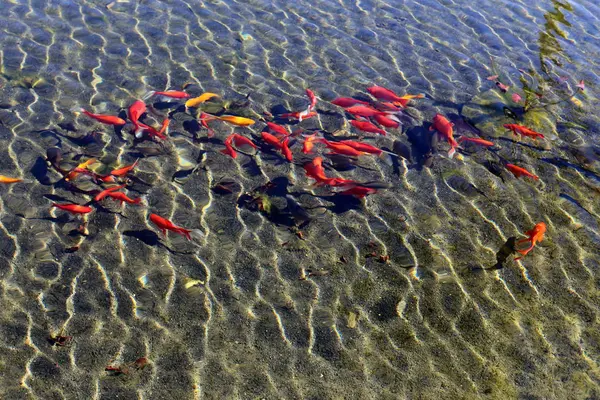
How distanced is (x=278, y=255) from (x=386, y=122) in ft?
8.28

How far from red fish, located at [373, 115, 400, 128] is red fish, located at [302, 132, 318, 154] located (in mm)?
871

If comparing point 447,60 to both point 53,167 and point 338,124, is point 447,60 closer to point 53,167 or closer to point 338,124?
point 338,124

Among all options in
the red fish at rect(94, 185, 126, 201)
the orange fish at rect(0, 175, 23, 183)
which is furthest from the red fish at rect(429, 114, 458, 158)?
the orange fish at rect(0, 175, 23, 183)

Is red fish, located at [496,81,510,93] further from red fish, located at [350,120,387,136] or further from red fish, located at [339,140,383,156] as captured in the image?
red fish, located at [339,140,383,156]

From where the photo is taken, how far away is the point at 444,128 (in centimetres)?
672

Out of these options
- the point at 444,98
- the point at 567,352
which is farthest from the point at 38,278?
the point at 444,98

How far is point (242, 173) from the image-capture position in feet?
19.2

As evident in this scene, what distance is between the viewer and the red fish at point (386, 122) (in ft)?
22.2

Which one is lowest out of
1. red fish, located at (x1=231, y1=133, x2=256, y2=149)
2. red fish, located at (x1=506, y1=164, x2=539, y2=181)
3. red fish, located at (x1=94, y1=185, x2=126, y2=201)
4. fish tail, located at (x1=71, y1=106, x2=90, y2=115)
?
fish tail, located at (x1=71, y1=106, x2=90, y2=115)

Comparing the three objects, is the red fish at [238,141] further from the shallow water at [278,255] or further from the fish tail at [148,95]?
the fish tail at [148,95]

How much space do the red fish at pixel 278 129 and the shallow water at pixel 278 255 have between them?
208 millimetres

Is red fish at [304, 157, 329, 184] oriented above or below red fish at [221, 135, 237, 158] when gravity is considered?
above

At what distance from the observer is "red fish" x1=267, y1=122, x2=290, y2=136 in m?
6.45

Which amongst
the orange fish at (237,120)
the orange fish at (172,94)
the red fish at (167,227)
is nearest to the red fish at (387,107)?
the orange fish at (237,120)
